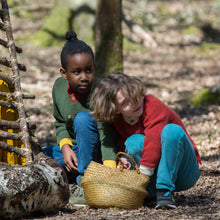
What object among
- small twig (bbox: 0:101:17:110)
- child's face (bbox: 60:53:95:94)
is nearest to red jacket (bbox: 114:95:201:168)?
child's face (bbox: 60:53:95:94)

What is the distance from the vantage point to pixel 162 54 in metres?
12.9

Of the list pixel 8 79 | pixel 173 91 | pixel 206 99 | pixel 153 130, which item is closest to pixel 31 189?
pixel 153 130

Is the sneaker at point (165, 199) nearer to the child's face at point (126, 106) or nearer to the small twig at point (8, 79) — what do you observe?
the child's face at point (126, 106)

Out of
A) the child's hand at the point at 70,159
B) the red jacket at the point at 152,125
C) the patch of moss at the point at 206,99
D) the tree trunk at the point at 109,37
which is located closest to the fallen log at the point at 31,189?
the child's hand at the point at 70,159

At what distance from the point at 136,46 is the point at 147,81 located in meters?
4.92

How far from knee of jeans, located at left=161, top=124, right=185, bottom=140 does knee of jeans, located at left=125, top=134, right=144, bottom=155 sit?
0.76ft

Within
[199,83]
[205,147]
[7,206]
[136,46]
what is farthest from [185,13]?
[7,206]

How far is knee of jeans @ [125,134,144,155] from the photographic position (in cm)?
298

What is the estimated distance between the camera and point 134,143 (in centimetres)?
299

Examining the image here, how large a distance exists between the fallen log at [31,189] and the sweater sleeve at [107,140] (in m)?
0.45

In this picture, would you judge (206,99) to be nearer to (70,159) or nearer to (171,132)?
(70,159)

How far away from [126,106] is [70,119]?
83 centimetres

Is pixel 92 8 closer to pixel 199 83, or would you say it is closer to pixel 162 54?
pixel 162 54

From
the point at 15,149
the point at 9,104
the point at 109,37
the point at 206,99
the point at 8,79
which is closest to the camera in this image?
the point at 15,149
